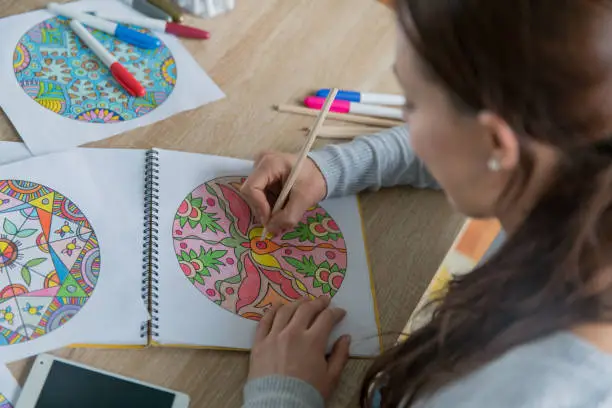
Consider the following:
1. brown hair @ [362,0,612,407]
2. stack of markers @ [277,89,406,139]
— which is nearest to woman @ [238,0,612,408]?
brown hair @ [362,0,612,407]

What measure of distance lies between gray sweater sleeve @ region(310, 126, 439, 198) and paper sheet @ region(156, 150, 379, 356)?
0.08 ft

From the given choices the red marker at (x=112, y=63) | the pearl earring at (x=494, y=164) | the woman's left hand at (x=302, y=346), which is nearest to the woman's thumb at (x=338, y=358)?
the woman's left hand at (x=302, y=346)

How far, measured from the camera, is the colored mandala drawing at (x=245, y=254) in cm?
64

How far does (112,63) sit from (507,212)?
18.8 inches

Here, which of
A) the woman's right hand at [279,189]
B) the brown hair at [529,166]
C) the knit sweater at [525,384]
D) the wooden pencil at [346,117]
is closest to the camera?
the brown hair at [529,166]

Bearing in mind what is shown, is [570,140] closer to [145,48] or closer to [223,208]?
[223,208]

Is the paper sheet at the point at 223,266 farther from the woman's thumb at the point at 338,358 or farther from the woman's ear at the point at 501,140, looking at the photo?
the woman's ear at the point at 501,140

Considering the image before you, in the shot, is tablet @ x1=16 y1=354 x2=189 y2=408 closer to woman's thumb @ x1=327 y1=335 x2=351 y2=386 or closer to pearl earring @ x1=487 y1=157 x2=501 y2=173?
woman's thumb @ x1=327 y1=335 x2=351 y2=386

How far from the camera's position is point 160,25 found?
2.65 feet

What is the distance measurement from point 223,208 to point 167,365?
176 mm

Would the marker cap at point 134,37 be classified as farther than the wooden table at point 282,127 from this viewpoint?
Yes

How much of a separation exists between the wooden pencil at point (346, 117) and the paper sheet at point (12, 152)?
28 centimetres

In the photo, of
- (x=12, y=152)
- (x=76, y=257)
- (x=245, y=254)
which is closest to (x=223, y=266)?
(x=245, y=254)

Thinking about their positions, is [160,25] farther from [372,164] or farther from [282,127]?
[372,164]
